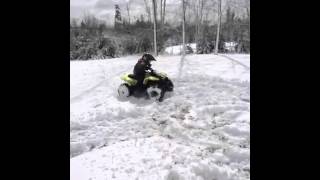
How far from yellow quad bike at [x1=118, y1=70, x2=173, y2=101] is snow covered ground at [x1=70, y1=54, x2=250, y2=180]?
0.22 m

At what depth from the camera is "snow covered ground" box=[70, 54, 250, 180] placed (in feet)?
15.7

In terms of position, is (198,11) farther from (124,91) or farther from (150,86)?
(150,86)

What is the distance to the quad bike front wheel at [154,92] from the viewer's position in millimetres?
8656

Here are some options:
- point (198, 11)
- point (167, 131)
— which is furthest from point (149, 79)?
point (198, 11)

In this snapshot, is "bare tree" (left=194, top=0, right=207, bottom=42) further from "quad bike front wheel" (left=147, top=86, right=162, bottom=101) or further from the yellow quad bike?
"quad bike front wheel" (left=147, top=86, right=162, bottom=101)

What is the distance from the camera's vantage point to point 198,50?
2650cm

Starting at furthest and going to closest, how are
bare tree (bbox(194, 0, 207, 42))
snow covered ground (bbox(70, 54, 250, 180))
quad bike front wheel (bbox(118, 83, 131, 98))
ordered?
bare tree (bbox(194, 0, 207, 42)) → quad bike front wheel (bbox(118, 83, 131, 98)) → snow covered ground (bbox(70, 54, 250, 180))

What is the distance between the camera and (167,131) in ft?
21.4

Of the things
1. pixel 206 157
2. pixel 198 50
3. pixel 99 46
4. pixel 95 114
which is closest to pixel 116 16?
pixel 99 46

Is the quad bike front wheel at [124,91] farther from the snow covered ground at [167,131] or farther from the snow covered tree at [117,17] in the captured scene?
the snow covered tree at [117,17]


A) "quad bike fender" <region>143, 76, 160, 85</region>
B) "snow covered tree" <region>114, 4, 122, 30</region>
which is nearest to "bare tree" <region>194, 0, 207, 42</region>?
"snow covered tree" <region>114, 4, 122, 30</region>

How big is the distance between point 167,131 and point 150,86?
2370 mm
